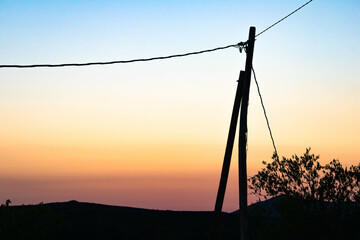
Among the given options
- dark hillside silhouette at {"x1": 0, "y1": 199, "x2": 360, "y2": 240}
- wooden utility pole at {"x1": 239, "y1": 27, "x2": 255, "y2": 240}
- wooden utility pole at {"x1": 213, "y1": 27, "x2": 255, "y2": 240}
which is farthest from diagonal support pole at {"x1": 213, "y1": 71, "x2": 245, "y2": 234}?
dark hillside silhouette at {"x1": 0, "y1": 199, "x2": 360, "y2": 240}

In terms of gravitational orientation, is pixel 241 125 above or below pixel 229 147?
above

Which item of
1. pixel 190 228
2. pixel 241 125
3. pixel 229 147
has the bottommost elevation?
pixel 229 147

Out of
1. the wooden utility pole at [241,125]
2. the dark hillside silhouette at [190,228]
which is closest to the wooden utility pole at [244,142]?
the wooden utility pole at [241,125]

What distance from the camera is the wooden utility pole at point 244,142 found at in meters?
17.7

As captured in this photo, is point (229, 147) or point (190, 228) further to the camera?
point (190, 228)

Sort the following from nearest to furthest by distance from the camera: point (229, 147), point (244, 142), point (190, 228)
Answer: point (244, 142) < point (229, 147) < point (190, 228)

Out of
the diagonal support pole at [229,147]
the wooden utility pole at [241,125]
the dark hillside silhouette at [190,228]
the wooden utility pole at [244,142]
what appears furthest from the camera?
the dark hillside silhouette at [190,228]

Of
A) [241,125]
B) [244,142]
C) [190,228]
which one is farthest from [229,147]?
[190,228]

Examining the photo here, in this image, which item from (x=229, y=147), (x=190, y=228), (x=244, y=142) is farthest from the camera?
(x=190, y=228)

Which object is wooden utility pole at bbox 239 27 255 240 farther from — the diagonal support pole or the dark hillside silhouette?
the dark hillside silhouette

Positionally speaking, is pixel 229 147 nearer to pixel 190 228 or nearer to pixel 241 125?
pixel 241 125

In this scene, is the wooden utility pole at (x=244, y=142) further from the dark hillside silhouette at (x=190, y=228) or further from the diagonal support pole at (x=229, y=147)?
the dark hillside silhouette at (x=190, y=228)

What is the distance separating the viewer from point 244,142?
18.3 metres

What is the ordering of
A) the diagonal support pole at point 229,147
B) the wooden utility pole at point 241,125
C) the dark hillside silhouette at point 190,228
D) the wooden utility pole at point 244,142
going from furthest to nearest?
the dark hillside silhouette at point 190,228 < the diagonal support pole at point 229,147 < the wooden utility pole at point 241,125 < the wooden utility pole at point 244,142
